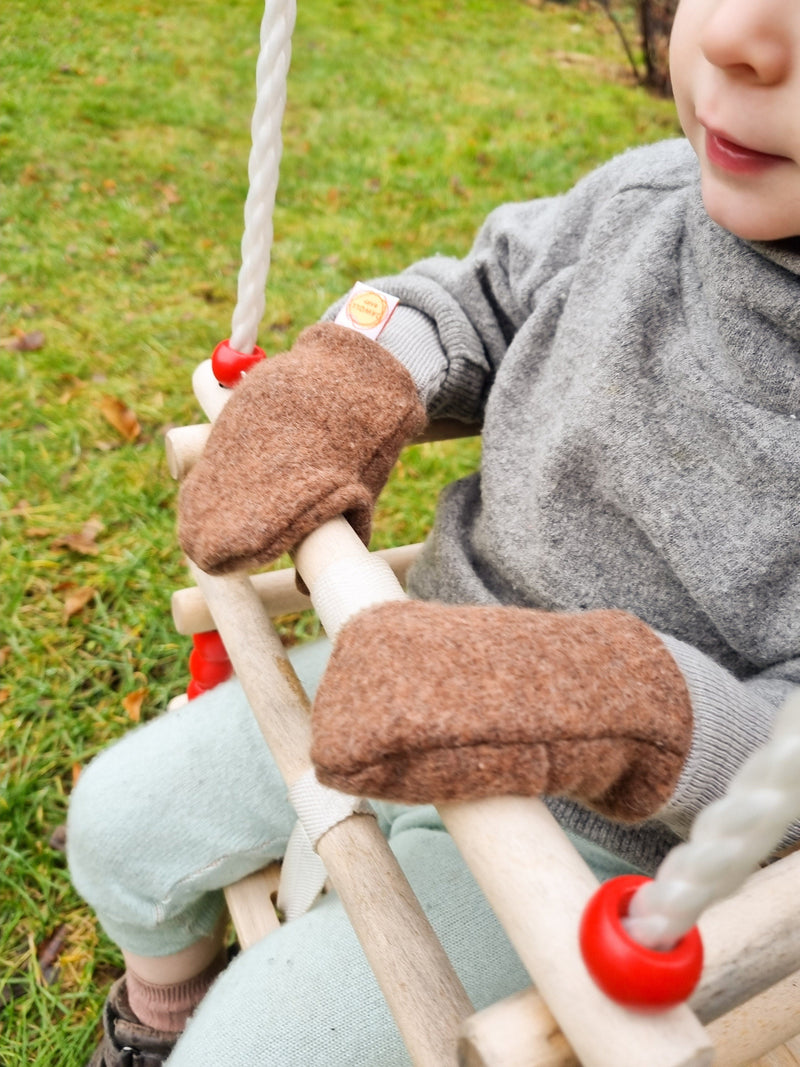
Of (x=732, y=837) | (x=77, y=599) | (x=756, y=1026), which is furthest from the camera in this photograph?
(x=77, y=599)

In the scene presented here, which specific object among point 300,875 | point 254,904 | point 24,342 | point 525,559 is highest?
point 525,559

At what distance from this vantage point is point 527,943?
1.35 ft

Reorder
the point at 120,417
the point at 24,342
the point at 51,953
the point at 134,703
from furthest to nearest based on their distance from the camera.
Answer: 1. the point at 24,342
2. the point at 120,417
3. the point at 134,703
4. the point at 51,953

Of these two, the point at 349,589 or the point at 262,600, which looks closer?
the point at 349,589

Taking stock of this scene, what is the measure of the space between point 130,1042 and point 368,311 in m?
0.90

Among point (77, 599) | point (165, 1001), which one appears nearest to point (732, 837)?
point (165, 1001)

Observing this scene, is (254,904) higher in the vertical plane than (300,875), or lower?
lower

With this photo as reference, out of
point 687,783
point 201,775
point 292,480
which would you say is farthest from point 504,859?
point 201,775

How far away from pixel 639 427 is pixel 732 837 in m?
0.51

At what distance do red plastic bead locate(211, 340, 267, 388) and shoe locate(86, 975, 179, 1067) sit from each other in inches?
30.8

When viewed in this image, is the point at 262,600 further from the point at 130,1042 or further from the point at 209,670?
the point at 130,1042

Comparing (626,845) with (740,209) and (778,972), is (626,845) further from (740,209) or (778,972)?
(740,209)

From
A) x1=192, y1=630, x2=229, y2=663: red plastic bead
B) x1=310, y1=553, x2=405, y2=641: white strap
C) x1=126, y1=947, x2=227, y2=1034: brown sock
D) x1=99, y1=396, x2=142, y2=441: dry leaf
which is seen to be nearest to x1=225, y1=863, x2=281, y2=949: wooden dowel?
x1=126, y1=947, x2=227, y2=1034: brown sock

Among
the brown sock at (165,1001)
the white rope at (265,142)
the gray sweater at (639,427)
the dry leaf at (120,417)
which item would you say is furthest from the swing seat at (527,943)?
the dry leaf at (120,417)
